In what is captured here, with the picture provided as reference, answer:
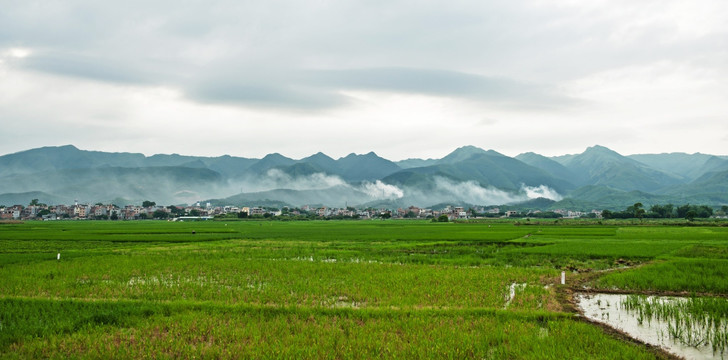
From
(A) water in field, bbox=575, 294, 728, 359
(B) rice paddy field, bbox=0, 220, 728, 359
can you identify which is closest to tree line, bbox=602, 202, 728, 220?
(B) rice paddy field, bbox=0, 220, 728, 359

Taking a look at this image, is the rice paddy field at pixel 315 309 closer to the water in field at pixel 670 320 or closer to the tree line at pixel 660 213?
the water in field at pixel 670 320

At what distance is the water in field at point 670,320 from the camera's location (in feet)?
26.0

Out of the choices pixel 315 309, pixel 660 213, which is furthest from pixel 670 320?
pixel 660 213

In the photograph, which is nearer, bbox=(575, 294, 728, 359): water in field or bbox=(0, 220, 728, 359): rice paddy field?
bbox=(0, 220, 728, 359): rice paddy field

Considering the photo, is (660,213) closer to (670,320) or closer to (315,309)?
(670,320)

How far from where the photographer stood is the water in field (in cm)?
793

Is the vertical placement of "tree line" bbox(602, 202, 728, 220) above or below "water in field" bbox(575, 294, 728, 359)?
below

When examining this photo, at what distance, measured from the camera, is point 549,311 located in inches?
396

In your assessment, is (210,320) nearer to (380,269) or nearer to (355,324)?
(355,324)

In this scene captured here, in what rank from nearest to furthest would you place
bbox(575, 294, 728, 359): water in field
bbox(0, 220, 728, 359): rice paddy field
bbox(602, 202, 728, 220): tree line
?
bbox(0, 220, 728, 359): rice paddy field < bbox(575, 294, 728, 359): water in field < bbox(602, 202, 728, 220): tree line

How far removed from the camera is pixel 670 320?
31.6ft

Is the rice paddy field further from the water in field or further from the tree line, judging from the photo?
the tree line

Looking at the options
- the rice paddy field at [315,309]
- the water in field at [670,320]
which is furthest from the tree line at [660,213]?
the water in field at [670,320]

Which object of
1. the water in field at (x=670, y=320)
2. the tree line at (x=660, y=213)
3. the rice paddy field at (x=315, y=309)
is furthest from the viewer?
the tree line at (x=660, y=213)
